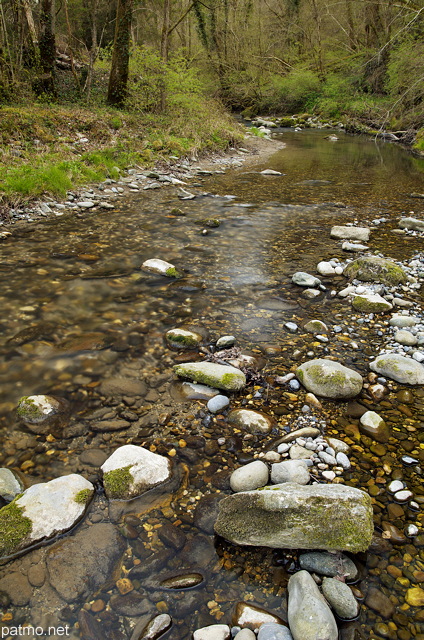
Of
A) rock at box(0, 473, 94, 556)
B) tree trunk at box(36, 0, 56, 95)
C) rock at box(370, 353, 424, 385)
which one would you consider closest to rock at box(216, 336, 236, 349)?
rock at box(370, 353, 424, 385)

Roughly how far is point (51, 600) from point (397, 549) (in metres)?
1.57

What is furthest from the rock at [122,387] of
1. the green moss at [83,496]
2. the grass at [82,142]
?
the grass at [82,142]

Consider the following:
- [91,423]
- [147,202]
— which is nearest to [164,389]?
[91,423]

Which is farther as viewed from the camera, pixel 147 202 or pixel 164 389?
pixel 147 202

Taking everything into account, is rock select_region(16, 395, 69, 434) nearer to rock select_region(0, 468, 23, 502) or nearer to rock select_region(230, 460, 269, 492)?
rock select_region(0, 468, 23, 502)

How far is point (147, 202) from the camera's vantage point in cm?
815

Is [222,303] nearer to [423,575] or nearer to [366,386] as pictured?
[366,386]

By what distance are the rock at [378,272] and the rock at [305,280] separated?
0.52m

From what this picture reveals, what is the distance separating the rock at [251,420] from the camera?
263 centimetres

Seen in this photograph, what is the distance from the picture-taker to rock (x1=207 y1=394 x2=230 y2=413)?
9.18 feet

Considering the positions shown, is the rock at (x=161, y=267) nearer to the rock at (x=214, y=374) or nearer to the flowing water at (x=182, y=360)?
the flowing water at (x=182, y=360)

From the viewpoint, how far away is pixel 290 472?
2197 mm

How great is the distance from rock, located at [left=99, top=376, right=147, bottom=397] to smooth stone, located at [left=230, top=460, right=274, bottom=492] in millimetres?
1058

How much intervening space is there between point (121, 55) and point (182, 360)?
513 inches
